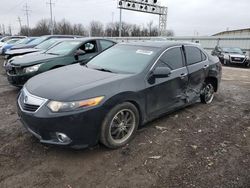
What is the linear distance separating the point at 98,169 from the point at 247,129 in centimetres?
291

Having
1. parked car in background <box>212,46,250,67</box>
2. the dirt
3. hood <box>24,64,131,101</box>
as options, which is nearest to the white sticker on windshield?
hood <box>24,64,131,101</box>

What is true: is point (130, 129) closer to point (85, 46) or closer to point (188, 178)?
point (188, 178)

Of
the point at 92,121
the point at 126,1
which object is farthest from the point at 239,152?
the point at 126,1

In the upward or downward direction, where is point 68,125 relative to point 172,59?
downward

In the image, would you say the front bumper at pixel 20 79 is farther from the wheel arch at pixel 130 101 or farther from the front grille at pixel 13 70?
the wheel arch at pixel 130 101

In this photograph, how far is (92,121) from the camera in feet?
10.0

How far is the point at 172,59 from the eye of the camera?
4.39m

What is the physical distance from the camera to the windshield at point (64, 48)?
6.82 metres

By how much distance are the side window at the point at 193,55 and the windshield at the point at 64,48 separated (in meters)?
3.44

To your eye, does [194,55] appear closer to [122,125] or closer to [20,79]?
[122,125]

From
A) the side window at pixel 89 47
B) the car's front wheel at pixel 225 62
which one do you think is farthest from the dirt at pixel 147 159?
the car's front wheel at pixel 225 62

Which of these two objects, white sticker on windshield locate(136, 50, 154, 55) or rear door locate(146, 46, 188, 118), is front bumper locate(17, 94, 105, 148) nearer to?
rear door locate(146, 46, 188, 118)

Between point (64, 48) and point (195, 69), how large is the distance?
4159mm

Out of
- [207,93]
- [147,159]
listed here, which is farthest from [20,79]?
[207,93]
